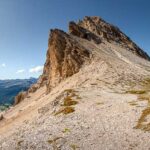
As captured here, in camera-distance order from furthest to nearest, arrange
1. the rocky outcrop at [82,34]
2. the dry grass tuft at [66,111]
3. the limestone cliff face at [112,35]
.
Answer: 1. the limestone cliff face at [112,35]
2. the rocky outcrop at [82,34]
3. the dry grass tuft at [66,111]

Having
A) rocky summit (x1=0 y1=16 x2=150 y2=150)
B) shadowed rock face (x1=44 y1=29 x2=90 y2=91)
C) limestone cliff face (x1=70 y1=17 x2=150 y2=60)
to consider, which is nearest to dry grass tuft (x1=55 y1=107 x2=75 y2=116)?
rocky summit (x1=0 y1=16 x2=150 y2=150)

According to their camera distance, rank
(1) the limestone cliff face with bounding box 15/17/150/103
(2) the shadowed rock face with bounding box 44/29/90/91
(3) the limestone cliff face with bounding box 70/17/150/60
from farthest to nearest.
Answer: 1. (3) the limestone cliff face with bounding box 70/17/150/60
2. (1) the limestone cliff face with bounding box 15/17/150/103
3. (2) the shadowed rock face with bounding box 44/29/90/91

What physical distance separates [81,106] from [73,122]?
33.5ft

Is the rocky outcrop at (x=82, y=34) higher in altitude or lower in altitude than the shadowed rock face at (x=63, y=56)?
higher

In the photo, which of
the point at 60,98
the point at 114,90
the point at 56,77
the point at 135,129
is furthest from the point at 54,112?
the point at 56,77

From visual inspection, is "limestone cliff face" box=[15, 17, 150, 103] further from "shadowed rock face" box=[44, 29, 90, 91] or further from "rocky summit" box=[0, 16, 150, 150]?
"rocky summit" box=[0, 16, 150, 150]

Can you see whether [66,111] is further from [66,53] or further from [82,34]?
[82,34]

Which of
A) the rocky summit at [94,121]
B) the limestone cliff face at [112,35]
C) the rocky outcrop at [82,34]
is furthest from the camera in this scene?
the limestone cliff face at [112,35]

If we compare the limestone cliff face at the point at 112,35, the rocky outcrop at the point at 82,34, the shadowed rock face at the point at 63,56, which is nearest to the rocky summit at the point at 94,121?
the shadowed rock face at the point at 63,56

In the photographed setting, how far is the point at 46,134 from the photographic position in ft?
111

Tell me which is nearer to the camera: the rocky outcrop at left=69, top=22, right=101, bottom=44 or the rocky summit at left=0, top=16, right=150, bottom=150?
the rocky summit at left=0, top=16, right=150, bottom=150

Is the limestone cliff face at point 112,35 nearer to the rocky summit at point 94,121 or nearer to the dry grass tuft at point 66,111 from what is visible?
the rocky summit at point 94,121

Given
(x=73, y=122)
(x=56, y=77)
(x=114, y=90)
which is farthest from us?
(x=56, y=77)

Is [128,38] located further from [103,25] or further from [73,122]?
[73,122]
